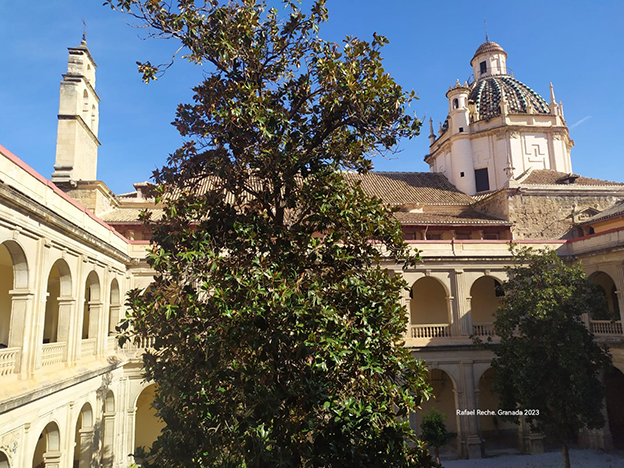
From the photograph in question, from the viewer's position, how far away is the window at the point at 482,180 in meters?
26.8

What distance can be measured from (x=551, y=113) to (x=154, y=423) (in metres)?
26.6

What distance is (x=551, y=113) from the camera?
2689 cm

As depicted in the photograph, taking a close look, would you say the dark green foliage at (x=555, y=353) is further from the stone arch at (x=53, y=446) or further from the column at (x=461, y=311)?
the stone arch at (x=53, y=446)

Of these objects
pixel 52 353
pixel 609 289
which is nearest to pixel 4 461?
pixel 52 353

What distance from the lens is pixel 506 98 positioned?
27.7 meters

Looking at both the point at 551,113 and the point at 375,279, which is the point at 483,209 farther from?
the point at 375,279

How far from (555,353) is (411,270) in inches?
232

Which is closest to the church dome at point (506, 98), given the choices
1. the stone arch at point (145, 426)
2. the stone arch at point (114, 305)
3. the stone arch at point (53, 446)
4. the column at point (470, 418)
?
the column at point (470, 418)

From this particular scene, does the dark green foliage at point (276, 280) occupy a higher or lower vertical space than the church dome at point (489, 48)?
lower

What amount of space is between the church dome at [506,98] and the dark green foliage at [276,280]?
908 inches

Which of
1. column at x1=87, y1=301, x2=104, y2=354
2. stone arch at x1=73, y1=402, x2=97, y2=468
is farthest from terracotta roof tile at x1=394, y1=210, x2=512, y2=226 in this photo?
stone arch at x1=73, y1=402, x2=97, y2=468

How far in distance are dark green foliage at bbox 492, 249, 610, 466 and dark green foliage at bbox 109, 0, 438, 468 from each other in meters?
9.37

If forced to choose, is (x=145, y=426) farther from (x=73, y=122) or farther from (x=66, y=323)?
(x=73, y=122)

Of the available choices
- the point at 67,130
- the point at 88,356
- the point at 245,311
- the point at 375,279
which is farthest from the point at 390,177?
the point at 245,311
